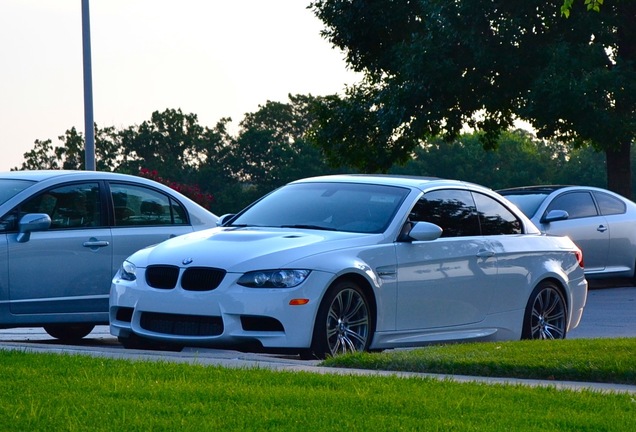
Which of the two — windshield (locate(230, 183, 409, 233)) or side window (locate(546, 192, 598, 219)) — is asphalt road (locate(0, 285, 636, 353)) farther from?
windshield (locate(230, 183, 409, 233))

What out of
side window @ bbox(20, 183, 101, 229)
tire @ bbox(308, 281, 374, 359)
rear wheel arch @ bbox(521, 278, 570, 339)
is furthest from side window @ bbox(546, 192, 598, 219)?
tire @ bbox(308, 281, 374, 359)

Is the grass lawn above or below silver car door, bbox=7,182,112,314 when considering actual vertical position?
below

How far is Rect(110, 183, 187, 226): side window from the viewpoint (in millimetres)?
12180

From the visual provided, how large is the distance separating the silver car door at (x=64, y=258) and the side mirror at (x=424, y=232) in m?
2.93

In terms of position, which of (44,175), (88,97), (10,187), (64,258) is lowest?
(64,258)

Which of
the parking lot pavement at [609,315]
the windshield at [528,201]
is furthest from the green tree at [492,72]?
the windshield at [528,201]

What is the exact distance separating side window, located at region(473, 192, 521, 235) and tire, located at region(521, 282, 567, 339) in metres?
0.59

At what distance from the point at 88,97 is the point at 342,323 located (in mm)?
14985

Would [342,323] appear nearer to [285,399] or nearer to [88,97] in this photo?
[285,399]

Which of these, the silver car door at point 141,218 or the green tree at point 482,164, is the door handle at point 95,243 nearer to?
the silver car door at point 141,218

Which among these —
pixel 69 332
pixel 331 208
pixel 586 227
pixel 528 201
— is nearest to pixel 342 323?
pixel 331 208

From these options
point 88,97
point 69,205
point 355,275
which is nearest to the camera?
point 355,275

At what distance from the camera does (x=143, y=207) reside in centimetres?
1237

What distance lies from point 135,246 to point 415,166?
8823cm
